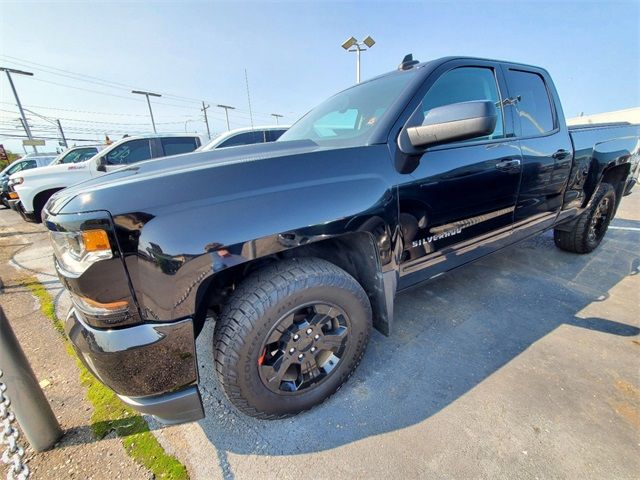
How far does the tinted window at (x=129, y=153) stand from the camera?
6816 millimetres

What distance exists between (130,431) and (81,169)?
291 inches

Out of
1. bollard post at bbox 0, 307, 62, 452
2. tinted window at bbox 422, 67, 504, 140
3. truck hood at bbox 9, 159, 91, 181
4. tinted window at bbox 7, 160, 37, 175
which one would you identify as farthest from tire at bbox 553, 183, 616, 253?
tinted window at bbox 7, 160, 37, 175

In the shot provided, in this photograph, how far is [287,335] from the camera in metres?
1.55

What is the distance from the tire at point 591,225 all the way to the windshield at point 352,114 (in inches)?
112

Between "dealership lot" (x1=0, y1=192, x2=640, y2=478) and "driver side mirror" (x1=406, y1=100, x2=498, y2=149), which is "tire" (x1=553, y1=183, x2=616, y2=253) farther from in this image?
"driver side mirror" (x1=406, y1=100, x2=498, y2=149)

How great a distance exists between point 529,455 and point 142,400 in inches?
71.6

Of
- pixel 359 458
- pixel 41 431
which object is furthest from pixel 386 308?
pixel 41 431

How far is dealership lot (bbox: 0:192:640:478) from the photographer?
1.45 m

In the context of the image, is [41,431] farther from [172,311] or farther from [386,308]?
[386,308]

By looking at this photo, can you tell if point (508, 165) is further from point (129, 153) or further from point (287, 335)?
point (129, 153)

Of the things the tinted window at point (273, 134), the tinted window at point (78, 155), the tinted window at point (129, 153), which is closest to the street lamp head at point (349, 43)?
the tinted window at point (273, 134)

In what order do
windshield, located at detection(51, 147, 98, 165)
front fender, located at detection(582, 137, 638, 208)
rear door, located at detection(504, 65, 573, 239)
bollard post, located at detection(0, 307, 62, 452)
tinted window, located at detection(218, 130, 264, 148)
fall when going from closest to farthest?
bollard post, located at detection(0, 307, 62, 452) < rear door, located at detection(504, 65, 573, 239) < front fender, located at detection(582, 137, 638, 208) < tinted window, located at detection(218, 130, 264, 148) < windshield, located at detection(51, 147, 98, 165)

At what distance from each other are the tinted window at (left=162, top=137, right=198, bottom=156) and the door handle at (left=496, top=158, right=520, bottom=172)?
7.31 meters

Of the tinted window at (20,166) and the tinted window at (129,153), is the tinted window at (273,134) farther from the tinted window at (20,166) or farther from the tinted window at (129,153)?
the tinted window at (20,166)
